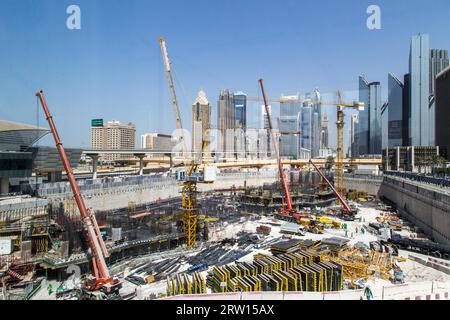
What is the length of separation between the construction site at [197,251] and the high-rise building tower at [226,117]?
2795cm

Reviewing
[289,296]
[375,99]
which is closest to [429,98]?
[375,99]

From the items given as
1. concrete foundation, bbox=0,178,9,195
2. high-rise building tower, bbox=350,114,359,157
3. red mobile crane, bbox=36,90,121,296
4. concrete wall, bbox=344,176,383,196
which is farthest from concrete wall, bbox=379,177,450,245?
high-rise building tower, bbox=350,114,359,157

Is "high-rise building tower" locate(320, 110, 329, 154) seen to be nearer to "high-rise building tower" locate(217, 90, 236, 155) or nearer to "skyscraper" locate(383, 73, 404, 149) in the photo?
"skyscraper" locate(383, 73, 404, 149)

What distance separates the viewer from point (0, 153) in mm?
10734

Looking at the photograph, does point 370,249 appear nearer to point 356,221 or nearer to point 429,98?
point 356,221

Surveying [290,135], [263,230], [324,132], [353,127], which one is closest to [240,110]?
[290,135]

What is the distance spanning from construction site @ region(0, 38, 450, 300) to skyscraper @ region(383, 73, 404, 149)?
41.7 m

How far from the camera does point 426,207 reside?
11320 millimetres

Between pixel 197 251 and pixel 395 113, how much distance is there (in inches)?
2172

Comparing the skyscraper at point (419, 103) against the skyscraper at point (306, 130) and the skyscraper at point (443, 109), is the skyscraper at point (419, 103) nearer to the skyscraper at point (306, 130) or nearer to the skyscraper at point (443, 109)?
the skyscraper at point (443, 109)

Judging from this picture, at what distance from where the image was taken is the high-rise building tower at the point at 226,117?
43.3m

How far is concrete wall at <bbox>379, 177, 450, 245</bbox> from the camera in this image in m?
9.37

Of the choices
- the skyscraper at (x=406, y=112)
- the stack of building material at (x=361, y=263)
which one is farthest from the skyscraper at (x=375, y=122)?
the stack of building material at (x=361, y=263)

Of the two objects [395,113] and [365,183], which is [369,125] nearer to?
[395,113]
